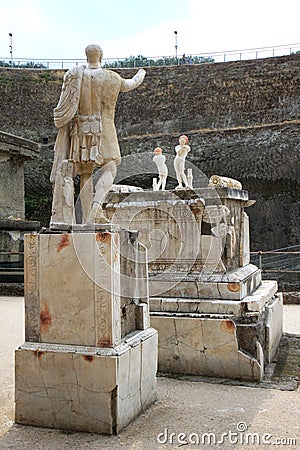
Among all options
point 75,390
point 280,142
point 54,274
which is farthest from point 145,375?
point 280,142

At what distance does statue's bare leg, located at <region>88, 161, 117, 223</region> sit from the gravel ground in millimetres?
1650

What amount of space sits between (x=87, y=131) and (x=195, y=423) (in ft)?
8.19

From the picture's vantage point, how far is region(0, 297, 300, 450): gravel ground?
3.39 meters

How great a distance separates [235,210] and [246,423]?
282cm

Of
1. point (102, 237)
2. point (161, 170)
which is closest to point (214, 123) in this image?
point (161, 170)

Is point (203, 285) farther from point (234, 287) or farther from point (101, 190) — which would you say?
point (101, 190)

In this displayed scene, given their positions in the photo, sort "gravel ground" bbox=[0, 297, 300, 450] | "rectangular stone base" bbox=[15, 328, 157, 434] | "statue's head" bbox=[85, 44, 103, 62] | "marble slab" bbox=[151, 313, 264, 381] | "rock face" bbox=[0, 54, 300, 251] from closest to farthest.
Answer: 1. "gravel ground" bbox=[0, 297, 300, 450]
2. "rectangular stone base" bbox=[15, 328, 157, 434]
3. "statue's head" bbox=[85, 44, 103, 62]
4. "marble slab" bbox=[151, 313, 264, 381]
5. "rock face" bbox=[0, 54, 300, 251]

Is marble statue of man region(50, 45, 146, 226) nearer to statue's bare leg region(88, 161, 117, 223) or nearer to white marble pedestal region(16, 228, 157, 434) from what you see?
statue's bare leg region(88, 161, 117, 223)

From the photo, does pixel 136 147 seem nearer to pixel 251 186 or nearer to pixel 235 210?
pixel 251 186

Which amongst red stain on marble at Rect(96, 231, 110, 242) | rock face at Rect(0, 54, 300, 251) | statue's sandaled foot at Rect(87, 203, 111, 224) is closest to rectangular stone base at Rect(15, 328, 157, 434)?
red stain on marble at Rect(96, 231, 110, 242)

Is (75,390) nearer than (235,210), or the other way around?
(75,390)

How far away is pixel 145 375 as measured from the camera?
4051 mm

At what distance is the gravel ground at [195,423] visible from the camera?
11.1ft

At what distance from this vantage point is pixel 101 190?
420 cm
